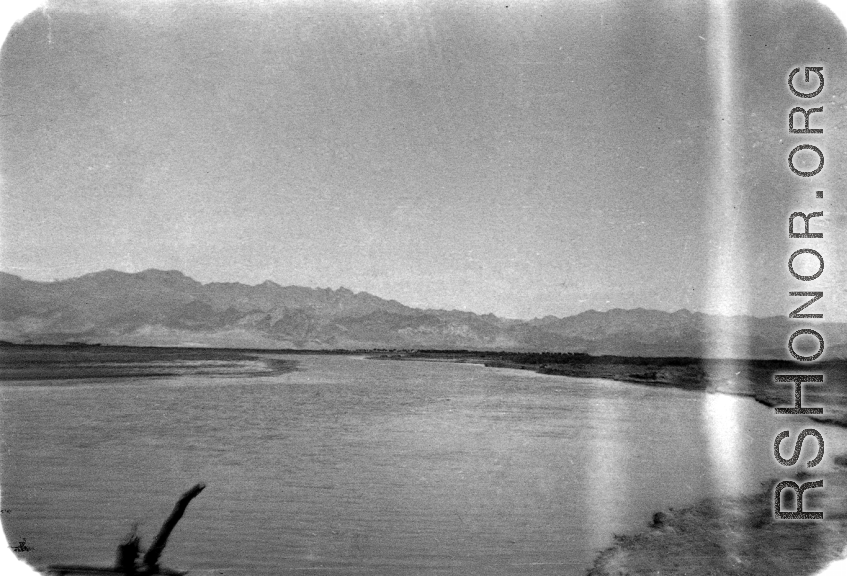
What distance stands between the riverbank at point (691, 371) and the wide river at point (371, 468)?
0.12 meters

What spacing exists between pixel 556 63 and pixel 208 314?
362 centimetres

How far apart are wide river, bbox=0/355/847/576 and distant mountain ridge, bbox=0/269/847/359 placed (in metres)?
0.44

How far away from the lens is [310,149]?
14.6 feet

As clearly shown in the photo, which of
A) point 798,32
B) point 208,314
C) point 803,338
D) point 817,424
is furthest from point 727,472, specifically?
point 208,314

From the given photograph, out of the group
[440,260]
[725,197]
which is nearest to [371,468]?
[440,260]

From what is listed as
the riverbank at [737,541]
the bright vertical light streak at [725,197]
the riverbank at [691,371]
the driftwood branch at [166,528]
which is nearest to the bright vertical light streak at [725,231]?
the bright vertical light streak at [725,197]

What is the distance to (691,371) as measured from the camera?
4.73m

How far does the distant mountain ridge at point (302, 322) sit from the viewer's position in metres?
4.29

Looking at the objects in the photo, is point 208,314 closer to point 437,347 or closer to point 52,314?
point 52,314

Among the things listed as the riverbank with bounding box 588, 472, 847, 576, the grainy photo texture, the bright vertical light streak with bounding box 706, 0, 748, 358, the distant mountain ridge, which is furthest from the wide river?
the bright vertical light streak with bounding box 706, 0, 748, 358

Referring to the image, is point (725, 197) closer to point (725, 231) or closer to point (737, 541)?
point (725, 231)

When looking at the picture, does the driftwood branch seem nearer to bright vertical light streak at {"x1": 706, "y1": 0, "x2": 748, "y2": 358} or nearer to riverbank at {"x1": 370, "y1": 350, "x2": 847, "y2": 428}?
riverbank at {"x1": 370, "y1": 350, "x2": 847, "y2": 428}

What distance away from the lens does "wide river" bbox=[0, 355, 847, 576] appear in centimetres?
360

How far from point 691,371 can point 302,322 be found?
349 centimetres
